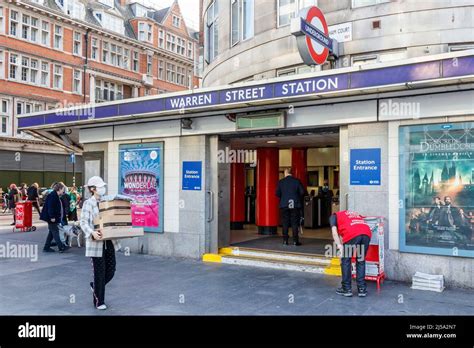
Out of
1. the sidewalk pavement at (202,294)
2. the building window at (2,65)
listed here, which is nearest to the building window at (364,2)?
the sidewalk pavement at (202,294)

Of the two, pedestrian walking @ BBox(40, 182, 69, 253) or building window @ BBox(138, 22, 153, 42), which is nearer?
pedestrian walking @ BBox(40, 182, 69, 253)

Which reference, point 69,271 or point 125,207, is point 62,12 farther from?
point 125,207

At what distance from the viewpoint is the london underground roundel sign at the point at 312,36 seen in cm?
907

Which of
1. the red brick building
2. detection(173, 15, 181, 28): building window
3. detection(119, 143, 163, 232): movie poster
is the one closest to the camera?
detection(119, 143, 163, 232): movie poster

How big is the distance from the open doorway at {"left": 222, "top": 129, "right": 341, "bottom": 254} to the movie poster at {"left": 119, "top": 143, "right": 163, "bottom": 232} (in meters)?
1.95

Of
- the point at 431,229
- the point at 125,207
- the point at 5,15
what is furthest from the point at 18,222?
the point at 5,15

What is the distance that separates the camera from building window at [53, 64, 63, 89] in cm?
3684

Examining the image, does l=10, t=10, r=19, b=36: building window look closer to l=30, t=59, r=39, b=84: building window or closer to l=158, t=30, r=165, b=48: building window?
l=30, t=59, r=39, b=84: building window

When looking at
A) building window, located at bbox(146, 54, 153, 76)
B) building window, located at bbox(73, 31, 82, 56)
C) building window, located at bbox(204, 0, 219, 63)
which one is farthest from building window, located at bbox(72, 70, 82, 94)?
building window, located at bbox(204, 0, 219, 63)

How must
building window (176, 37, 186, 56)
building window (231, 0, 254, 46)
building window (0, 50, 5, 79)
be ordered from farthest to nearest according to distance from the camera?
building window (176, 37, 186, 56)
building window (0, 50, 5, 79)
building window (231, 0, 254, 46)

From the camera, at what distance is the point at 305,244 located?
11562mm

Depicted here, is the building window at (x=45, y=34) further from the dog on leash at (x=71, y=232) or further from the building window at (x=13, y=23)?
the dog on leash at (x=71, y=232)

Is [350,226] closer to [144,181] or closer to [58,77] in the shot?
[144,181]
